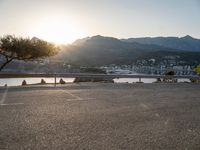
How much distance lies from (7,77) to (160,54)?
139969 millimetres

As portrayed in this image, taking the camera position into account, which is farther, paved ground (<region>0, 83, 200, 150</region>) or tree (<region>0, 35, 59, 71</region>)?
tree (<region>0, 35, 59, 71</region>)

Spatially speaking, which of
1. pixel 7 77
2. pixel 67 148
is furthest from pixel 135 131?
pixel 7 77

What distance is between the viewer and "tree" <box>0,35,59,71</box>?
41.6m

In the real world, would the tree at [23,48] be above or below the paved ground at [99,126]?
above

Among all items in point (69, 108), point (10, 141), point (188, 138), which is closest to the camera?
point (10, 141)

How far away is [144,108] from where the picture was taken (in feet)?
38.0

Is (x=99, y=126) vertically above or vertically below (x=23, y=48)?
below

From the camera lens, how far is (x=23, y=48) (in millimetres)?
41500

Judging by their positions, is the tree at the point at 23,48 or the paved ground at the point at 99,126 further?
the tree at the point at 23,48

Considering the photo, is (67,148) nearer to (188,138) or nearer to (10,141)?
(10,141)

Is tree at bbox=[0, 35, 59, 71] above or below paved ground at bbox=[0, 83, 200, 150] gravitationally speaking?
above

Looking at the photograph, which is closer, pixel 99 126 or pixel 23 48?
pixel 99 126

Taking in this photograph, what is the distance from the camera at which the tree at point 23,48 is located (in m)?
41.6

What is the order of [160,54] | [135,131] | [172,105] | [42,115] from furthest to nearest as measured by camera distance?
[160,54] → [172,105] → [42,115] → [135,131]
